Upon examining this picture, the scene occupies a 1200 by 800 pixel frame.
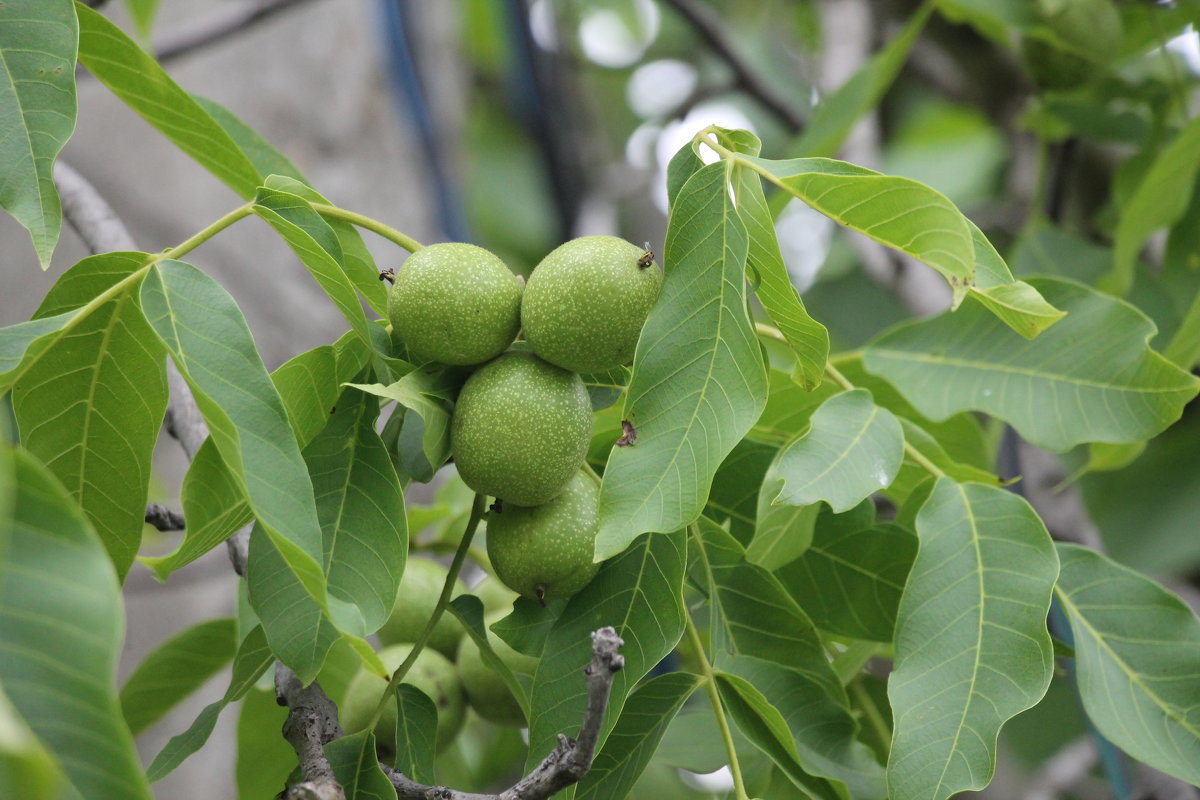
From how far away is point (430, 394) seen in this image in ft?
2.61

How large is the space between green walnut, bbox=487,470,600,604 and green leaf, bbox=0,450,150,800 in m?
0.37

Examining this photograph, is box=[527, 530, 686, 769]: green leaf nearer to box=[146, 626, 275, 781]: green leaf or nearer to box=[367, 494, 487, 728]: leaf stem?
box=[367, 494, 487, 728]: leaf stem

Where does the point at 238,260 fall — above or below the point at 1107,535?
above

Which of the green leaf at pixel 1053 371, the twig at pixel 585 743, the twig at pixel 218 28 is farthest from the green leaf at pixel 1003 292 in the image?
the twig at pixel 218 28

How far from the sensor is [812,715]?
0.86m

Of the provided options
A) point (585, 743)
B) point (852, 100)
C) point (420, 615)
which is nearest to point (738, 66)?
point (852, 100)

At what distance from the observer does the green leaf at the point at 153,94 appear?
2.89 feet

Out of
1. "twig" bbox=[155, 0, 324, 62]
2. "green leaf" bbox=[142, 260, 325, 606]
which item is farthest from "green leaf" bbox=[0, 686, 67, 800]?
"twig" bbox=[155, 0, 324, 62]

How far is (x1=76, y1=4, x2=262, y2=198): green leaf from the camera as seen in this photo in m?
0.88

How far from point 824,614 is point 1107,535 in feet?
3.97

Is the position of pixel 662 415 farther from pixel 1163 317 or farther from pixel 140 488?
pixel 1163 317

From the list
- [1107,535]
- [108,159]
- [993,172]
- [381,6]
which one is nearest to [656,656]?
[1107,535]

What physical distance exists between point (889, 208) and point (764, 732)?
393 mm

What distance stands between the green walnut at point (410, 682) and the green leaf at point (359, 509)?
28 cm
